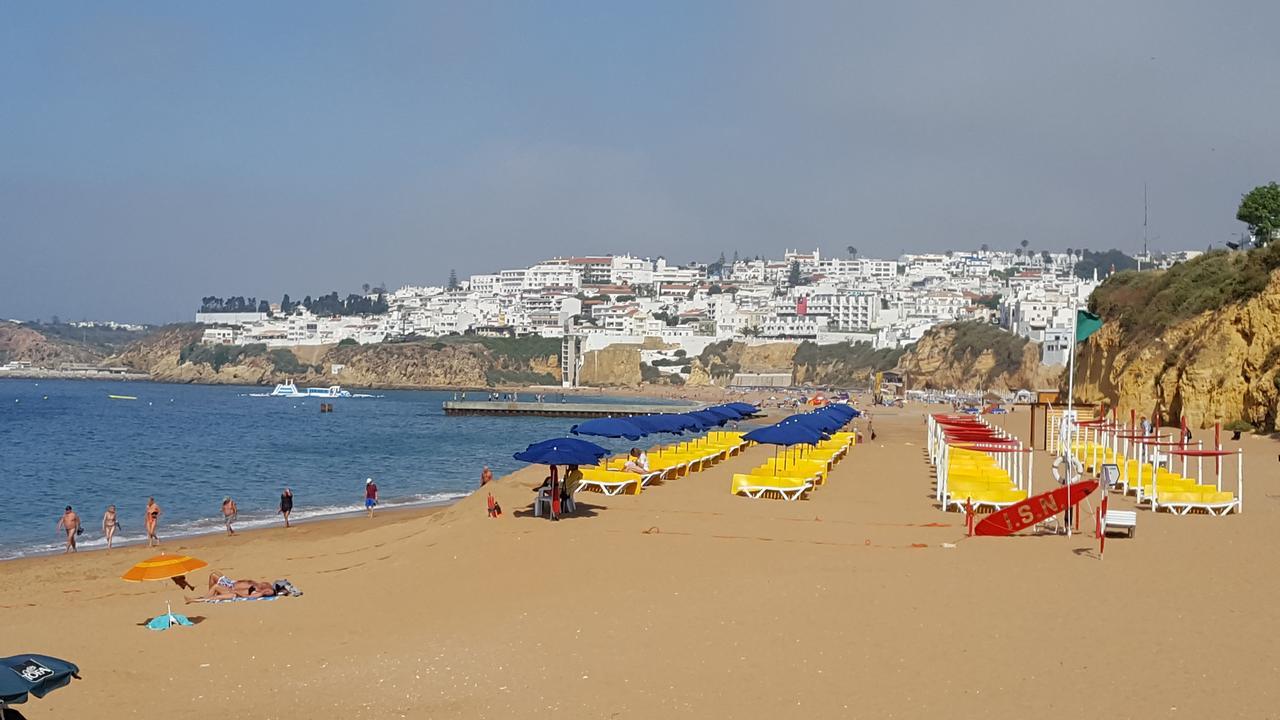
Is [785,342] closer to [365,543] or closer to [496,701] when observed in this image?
[365,543]

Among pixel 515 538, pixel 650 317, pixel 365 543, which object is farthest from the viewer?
pixel 650 317

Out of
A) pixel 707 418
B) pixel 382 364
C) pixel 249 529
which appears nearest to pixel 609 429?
pixel 249 529

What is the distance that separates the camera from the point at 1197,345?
3525 cm

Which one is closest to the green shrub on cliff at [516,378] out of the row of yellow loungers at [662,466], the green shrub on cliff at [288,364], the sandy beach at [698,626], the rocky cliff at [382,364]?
the rocky cliff at [382,364]

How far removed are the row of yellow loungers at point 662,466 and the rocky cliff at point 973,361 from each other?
7179 cm

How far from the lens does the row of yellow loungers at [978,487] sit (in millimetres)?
18736

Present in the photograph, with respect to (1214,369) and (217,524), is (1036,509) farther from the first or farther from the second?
(1214,369)

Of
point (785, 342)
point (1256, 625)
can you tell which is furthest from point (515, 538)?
point (785, 342)

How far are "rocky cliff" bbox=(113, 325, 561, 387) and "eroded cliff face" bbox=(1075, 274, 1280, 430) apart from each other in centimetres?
11025

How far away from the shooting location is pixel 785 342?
479ft

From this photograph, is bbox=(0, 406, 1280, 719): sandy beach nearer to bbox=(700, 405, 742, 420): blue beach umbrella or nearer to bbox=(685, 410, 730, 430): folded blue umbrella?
bbox=(685, 410, 730, 430): folded blue umbrella

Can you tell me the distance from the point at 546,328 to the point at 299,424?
98923 millimetres

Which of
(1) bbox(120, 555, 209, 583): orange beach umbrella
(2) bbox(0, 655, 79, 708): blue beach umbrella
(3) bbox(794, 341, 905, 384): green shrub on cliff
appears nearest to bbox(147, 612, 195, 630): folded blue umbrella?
(1) bbox(120, 555, 209, 583): orange beach umbrella

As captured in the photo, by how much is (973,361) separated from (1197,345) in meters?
79.0
